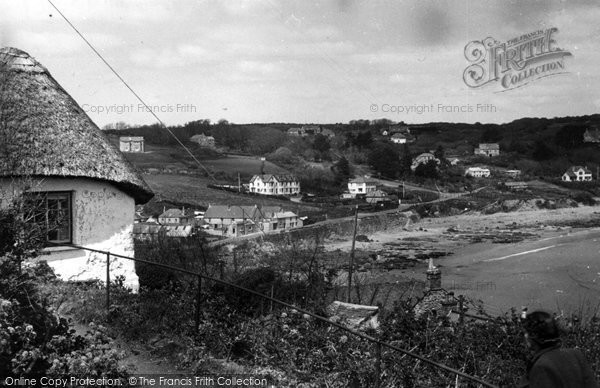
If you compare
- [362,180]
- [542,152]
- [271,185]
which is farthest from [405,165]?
[271,185]

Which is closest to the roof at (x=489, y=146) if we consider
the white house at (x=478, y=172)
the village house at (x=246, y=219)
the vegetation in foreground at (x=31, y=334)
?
the white house at (x=478, y=172)

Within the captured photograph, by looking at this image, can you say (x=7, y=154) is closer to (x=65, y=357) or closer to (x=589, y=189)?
(x=65, y=357)

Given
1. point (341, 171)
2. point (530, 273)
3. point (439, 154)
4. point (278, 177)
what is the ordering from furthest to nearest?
1. point (439, 154)
2. point (341, 171)
3. point (278, 177)
4. point (530, 273)

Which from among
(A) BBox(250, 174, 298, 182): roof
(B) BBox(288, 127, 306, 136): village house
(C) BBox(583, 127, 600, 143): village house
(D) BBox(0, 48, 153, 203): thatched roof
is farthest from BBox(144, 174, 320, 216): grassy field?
(C) BBox(583, 127, 600, 143): village house

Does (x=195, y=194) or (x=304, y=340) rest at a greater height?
(x=304, y=340)

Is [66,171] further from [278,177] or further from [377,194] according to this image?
Answer: [377,194]

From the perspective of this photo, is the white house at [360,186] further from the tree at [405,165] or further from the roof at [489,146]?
the roof at [489,146]

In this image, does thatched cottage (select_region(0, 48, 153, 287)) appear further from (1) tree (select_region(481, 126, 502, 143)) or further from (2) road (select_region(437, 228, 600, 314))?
(1) tree (select_region(481, 126, 502, 143))
